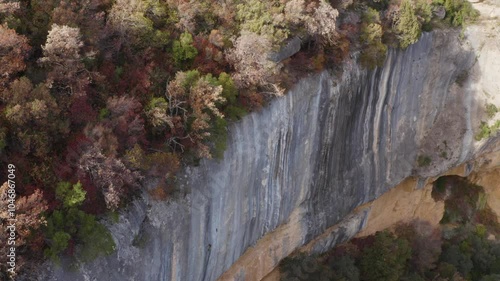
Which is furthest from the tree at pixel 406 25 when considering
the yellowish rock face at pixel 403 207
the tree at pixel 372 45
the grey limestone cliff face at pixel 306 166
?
the yellowish rock face at pixel 403 207

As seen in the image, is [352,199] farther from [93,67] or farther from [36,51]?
[36,51]

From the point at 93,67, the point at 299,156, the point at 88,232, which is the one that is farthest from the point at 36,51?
the point at 299,156

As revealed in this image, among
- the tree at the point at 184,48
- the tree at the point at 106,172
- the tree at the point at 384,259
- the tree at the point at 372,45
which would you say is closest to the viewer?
the tree at the point at 106,172

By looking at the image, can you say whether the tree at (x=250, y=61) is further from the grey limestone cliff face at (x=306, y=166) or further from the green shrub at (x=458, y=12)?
the green shrub at (x=458, y=12)

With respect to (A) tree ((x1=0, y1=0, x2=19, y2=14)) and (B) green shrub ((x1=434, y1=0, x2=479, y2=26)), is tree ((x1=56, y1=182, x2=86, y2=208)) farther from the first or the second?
(B) green shrub ((x1=434, y1=0, x2=479, y2=26))

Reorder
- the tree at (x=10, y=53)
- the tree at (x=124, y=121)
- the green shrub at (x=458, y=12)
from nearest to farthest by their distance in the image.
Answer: the tree at (x=10, y=53), the tree at (x=124, y=121), the green shrub at (x=458, y=12)

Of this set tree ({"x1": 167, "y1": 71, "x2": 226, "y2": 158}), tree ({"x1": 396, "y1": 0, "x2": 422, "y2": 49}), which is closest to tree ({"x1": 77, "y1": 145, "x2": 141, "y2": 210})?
tree ({"x1": 167, "y1": 71, "x2": 226, "y2": 158})

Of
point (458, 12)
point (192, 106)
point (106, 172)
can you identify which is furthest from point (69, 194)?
point (458, 12)
